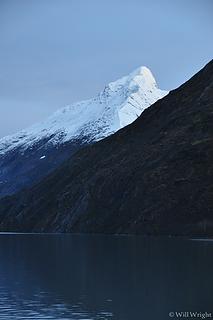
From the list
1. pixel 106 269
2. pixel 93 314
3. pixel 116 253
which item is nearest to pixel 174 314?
pixel 93 314

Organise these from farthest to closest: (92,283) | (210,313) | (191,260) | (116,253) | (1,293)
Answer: (116,253)
(191,260)
(92,283)
(1,293)
(210,313)

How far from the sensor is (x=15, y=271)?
94188 millimetres

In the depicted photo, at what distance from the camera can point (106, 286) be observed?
75.1 meters

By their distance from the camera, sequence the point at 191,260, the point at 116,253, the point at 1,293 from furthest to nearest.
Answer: the point at 116,253
the point at 191,260
the point at 1,293

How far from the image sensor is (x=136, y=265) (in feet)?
320

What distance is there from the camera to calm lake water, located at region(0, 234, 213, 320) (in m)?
→ 59.2

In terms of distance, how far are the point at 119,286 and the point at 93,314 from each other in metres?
16.6

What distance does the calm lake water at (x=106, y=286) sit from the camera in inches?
2333

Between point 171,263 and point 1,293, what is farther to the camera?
point 171,263

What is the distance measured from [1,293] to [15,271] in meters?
23.5

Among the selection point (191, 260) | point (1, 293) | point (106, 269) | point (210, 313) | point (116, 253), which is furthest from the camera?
point (116, 253)

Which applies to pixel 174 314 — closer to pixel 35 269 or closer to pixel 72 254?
pixel 35 269

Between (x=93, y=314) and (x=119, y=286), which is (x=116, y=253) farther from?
(x=93, y=314)

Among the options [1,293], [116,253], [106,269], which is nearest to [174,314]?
[1,293]
